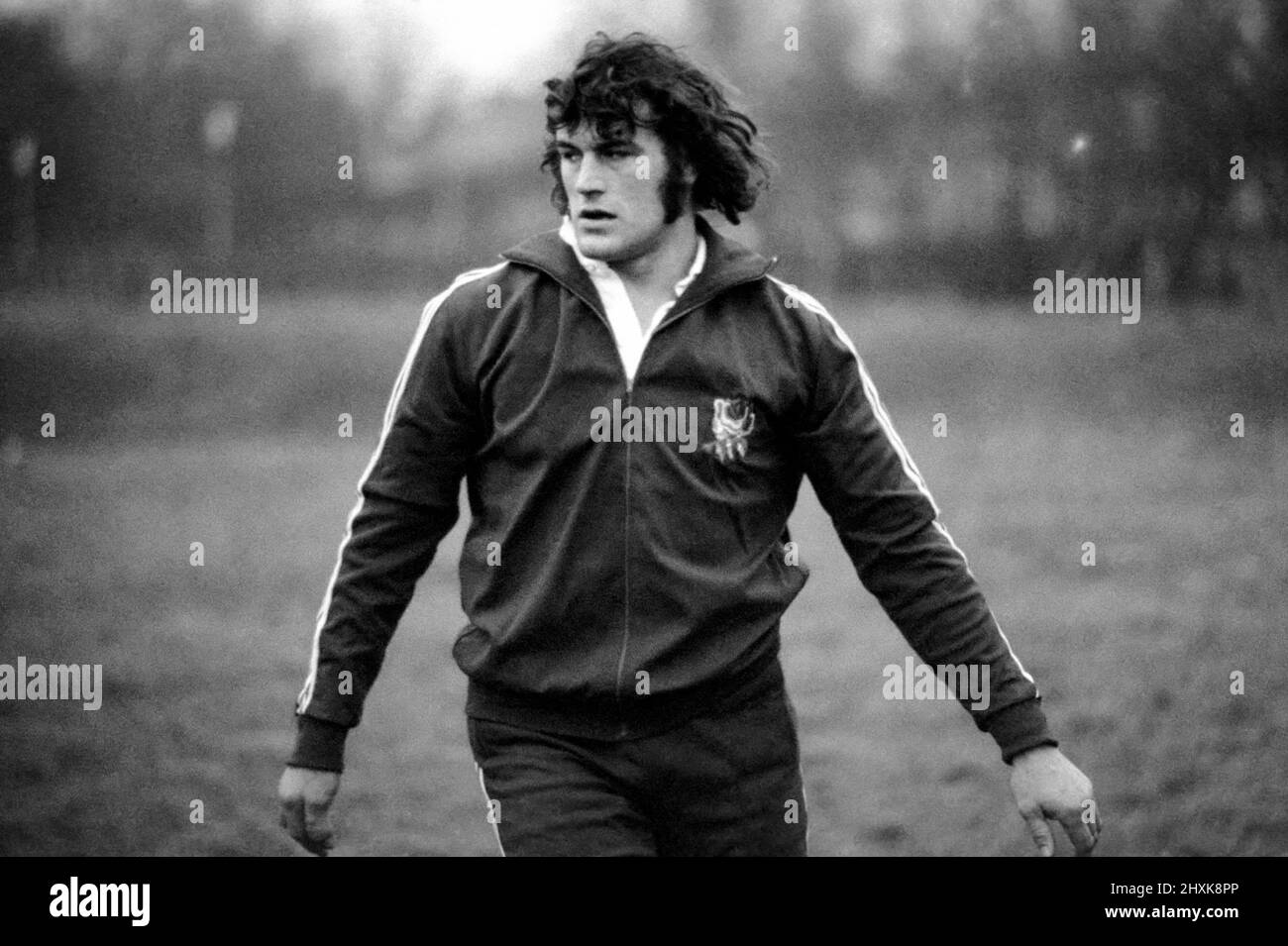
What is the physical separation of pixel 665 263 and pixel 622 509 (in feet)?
1.36

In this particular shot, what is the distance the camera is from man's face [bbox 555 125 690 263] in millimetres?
2523

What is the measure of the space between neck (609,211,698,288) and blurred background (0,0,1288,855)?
2319 millimetres

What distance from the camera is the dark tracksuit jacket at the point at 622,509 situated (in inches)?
95.9

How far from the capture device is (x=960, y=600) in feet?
8.48

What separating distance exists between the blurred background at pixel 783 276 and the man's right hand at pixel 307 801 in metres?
2.05

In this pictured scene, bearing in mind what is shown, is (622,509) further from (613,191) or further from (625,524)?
(613,191)

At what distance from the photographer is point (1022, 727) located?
2.55 m

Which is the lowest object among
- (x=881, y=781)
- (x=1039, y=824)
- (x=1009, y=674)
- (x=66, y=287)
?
(x=881, y=781)

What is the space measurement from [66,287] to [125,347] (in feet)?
1.22

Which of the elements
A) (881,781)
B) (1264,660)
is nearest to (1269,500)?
(1264,660)

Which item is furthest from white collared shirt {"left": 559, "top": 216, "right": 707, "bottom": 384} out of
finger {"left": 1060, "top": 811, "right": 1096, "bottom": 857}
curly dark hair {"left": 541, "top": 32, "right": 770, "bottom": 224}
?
finger {"left": 1060, "top": 811, "right": 1096, "bottom": 857}

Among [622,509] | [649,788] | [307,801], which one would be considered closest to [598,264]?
[622,509]

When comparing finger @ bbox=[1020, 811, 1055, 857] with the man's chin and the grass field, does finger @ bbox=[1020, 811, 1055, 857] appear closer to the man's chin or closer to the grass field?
the man's chin
